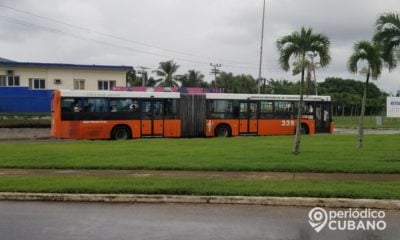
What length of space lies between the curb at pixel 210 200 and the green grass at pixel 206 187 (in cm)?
29

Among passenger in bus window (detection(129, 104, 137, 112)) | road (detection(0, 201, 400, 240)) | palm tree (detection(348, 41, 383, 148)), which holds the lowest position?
road (detection(0, 201, 400, 240))

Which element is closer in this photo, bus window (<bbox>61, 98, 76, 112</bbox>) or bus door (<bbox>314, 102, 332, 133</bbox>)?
bus window (<bbox>61, 98, 76, 112</bbox>)

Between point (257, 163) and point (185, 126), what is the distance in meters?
16.5

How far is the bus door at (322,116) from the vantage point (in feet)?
111

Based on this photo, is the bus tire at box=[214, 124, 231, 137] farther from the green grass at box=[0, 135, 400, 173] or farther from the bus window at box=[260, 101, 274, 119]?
the green grass at box=[0, 135, 400, 173]

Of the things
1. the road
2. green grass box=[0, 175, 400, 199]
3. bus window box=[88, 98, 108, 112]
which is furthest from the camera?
bus window box=[88, 98, 108, 112]

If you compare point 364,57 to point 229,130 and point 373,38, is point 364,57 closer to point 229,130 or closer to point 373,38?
point 373,38

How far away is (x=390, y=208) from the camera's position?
967 cm

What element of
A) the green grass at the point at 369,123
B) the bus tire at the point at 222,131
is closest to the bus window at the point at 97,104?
the bus tire at the point at 222,131

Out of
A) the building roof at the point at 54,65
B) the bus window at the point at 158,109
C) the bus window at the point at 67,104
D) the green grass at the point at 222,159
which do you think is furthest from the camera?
the building roof at the point at 54,65

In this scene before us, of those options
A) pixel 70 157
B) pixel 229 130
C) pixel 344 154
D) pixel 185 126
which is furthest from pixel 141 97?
pixel 344 154

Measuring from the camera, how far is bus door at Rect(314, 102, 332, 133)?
33.7 m

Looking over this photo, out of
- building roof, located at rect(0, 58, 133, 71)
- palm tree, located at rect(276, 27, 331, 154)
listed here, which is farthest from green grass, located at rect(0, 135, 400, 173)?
building roof, located at rect(0, 58, 133, 71)

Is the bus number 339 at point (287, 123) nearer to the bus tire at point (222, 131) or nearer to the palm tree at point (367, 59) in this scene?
the bus tire at point (222, 131)
